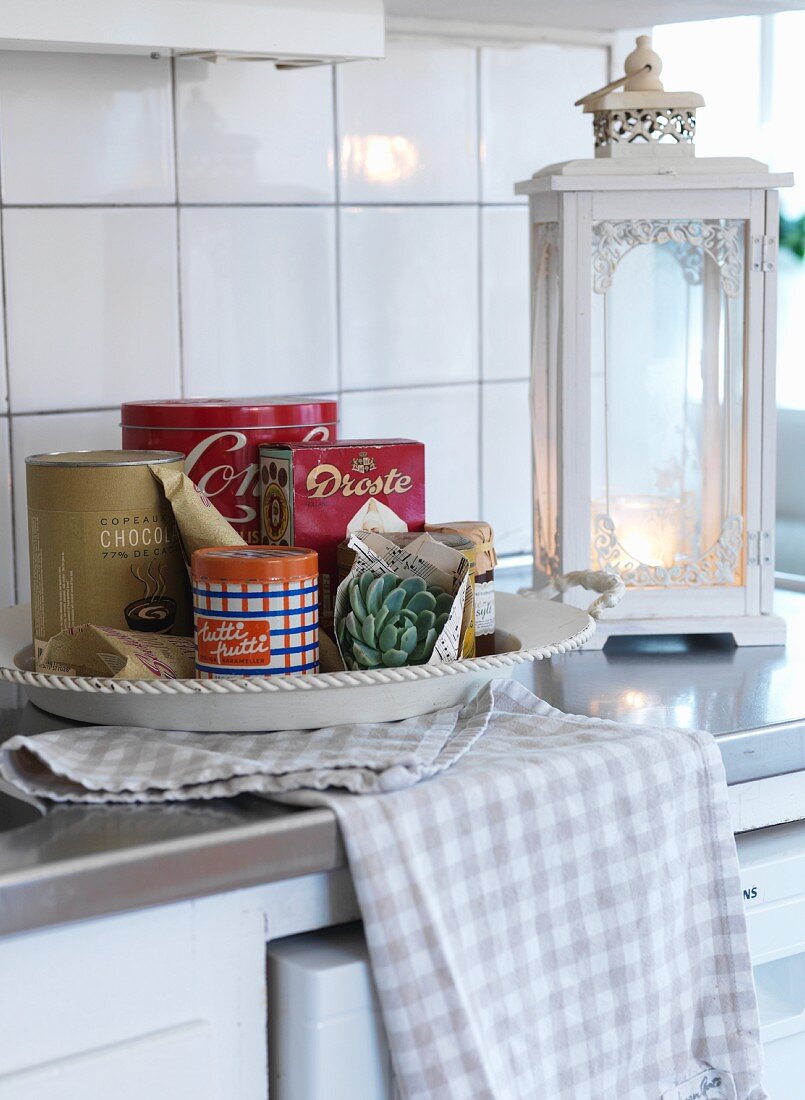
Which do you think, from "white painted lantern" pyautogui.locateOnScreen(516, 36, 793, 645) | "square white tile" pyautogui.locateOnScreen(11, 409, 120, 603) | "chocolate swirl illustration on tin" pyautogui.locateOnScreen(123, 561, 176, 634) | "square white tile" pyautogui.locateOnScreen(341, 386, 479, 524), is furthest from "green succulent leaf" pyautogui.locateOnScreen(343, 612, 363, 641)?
"square white tile" pyautogui.locateOnScreen(341, 386, 479, 524)

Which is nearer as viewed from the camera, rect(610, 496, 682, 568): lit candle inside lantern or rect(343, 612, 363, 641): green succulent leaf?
rect(343, 612, 363, 641): green succulent leaf

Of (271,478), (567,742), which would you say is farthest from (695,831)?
Answer: (271,478)

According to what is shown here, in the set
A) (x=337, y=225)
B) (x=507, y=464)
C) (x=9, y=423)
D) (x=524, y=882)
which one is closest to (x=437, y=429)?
(x=507, y=464)

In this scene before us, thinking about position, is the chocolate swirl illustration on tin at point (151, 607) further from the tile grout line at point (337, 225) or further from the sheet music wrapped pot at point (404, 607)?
the tile grout line at point (337, 225)

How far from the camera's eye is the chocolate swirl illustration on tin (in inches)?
34.5

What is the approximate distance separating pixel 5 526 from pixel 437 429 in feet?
A: 1.47

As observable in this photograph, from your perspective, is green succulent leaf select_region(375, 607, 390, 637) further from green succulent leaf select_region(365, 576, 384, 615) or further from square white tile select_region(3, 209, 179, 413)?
square white tile select_region(3, 209, 179, 413)

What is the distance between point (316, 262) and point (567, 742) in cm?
66

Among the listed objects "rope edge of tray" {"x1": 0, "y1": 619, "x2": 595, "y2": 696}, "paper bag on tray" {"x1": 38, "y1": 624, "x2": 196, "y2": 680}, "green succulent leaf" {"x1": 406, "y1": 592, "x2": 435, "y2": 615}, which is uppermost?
"green succulent leaf" {"x1": 406, "y1": 592, "x2": 435, "y2": 615}

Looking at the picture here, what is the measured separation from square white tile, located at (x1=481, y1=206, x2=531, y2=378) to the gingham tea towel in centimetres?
67

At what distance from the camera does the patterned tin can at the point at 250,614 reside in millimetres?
807

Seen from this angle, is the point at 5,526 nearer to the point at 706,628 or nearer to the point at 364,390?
the point at 364,390

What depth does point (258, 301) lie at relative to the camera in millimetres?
1287

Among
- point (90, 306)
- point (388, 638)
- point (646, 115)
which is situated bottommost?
point (388, 638)
